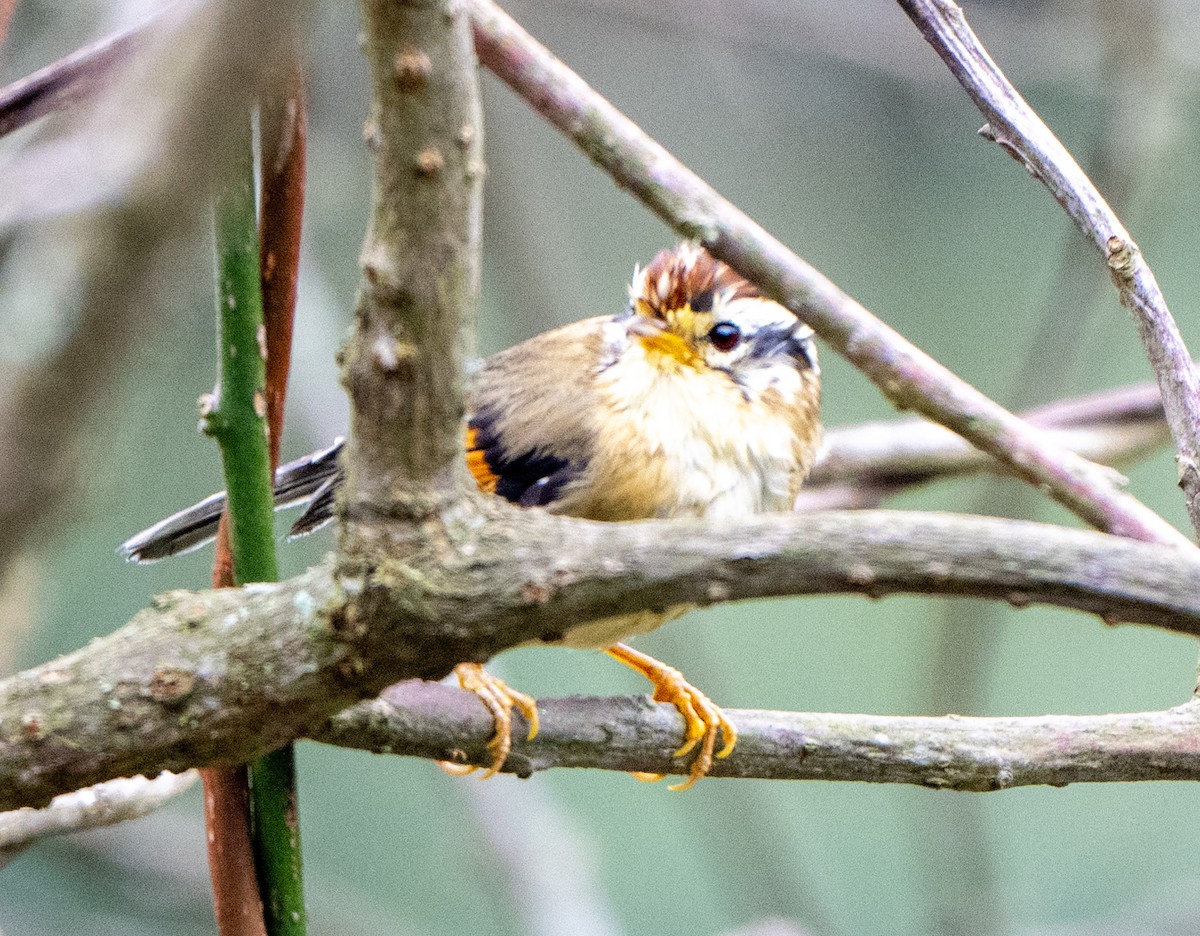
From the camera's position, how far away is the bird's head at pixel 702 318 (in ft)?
6.79

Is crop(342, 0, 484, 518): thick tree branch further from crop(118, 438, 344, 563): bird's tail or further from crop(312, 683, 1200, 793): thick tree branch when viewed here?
crop(118, 438, 344, 563): bird's tail

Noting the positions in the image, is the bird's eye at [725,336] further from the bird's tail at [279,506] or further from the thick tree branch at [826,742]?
the thick tree branch at [826,742]

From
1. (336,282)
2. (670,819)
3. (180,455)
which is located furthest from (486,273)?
(670,819)

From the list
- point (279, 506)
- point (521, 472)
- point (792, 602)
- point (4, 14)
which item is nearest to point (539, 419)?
point (521, 472)

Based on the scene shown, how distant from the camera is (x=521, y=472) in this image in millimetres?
1976

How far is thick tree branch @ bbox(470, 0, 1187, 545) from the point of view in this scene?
4.14ft

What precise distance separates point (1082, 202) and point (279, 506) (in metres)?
1.44

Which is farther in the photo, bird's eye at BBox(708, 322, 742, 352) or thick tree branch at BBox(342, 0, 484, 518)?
bird's eye at BBox(708, 322, 742, 352)

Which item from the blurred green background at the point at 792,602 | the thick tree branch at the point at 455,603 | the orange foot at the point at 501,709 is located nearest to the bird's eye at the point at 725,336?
the orange foot at the point at 501,709

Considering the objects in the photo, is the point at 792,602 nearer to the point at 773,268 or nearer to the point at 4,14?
the point at 773,268

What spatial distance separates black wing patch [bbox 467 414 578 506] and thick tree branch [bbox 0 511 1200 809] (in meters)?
0.89

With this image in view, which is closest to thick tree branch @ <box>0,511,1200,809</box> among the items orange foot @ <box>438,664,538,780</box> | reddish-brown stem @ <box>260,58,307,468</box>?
reddish-brown stem @ <box>260,58,307,468</box>

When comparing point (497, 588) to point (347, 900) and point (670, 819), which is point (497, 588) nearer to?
point (347, 900)

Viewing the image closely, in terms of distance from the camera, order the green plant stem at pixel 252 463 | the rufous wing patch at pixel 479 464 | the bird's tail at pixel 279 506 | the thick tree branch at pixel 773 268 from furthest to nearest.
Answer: the rufous wing patch at pixel 479 464, the bird's tail at pixel 279 506, the thick tree branch at pixel 773 268, the green plant stem at pixel 252 463
